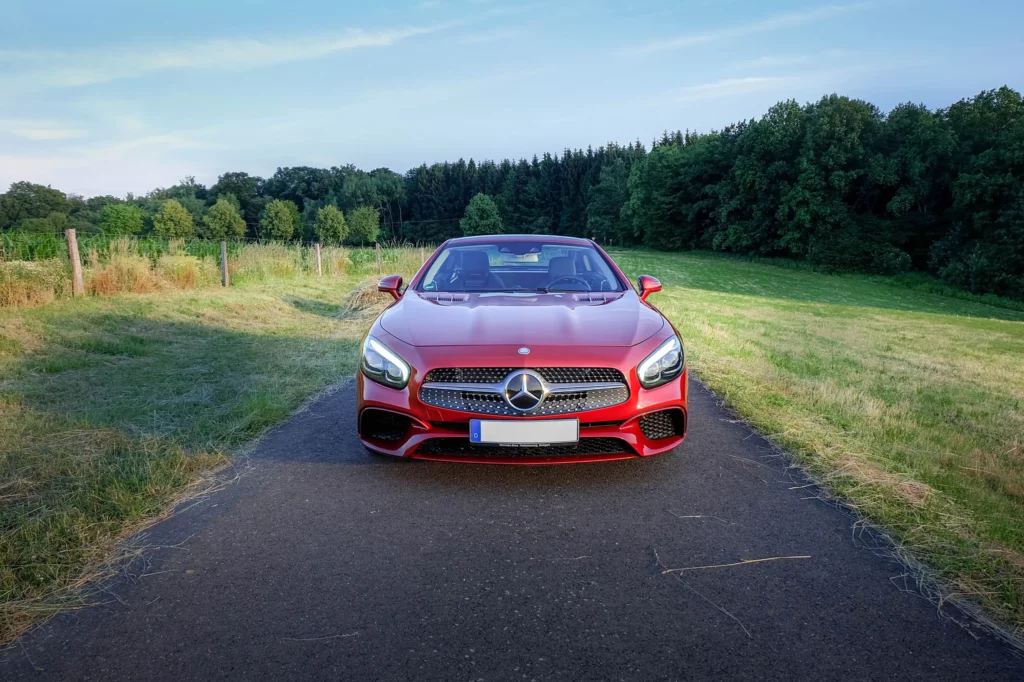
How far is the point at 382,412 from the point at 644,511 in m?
1.53

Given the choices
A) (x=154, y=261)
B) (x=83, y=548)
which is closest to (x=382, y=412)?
(x=83, y=548)

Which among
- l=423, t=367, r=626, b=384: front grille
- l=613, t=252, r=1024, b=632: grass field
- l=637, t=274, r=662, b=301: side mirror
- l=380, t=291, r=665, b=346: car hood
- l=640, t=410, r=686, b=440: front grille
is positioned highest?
l=637, t=274, r=662, b=301: side mirror

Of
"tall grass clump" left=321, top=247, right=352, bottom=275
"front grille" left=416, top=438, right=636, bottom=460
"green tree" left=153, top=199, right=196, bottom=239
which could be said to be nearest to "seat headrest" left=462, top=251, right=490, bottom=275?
"front grille" left=416, top=438, right=636, bottom=460

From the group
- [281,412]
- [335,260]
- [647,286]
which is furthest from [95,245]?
[647,286]

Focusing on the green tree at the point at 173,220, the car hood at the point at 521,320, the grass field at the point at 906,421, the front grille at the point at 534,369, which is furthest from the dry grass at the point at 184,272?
the green tree at the point at 173,220

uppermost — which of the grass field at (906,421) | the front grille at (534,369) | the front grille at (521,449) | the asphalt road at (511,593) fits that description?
the front grille at (534,369)

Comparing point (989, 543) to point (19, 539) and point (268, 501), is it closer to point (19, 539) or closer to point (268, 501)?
point (268, 501)

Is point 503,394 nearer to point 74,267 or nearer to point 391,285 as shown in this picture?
point 391,285

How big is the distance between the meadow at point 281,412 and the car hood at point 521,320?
1.41m

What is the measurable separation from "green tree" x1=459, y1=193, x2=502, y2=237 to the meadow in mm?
96148

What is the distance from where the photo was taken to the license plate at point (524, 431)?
11.0 feet

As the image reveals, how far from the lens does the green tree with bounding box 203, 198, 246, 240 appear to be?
9975 centimetres

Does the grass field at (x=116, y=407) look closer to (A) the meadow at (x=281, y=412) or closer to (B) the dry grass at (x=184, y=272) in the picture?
(A) the meadow at (x=281, y=412)

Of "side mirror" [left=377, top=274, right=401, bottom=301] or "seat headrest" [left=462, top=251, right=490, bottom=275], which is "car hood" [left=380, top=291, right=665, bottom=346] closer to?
"side mirror" [left=377, top=274, right=401, bottom=301]
